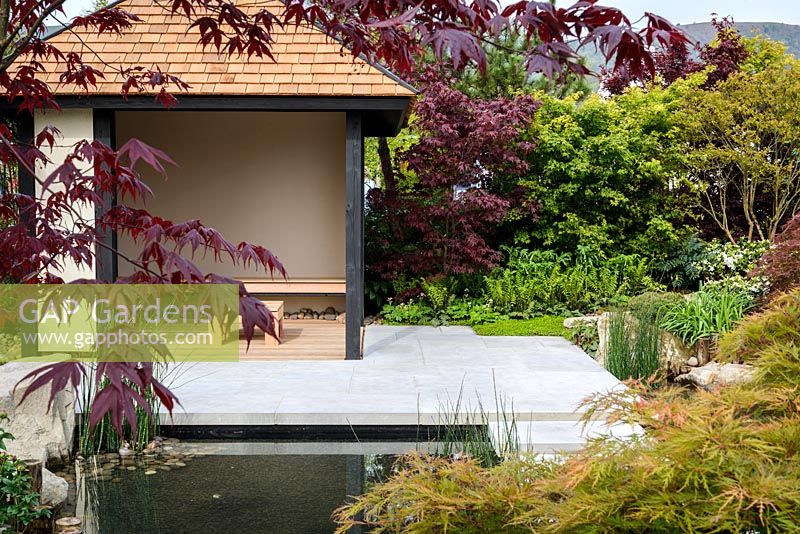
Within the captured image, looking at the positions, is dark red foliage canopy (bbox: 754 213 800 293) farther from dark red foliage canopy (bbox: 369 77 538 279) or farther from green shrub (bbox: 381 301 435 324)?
green shrub (bbox: 381 301 435 324)

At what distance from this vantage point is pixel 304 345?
25.8 ft

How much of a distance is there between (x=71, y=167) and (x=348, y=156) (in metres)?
4.90

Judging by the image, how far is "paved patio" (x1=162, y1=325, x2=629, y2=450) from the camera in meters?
5.14

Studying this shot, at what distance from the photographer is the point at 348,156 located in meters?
7.17

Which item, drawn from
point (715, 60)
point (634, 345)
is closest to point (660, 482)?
point (634, 345)

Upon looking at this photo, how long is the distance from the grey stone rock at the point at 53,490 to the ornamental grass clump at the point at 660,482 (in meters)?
2.08

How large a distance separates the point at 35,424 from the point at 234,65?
3.99m

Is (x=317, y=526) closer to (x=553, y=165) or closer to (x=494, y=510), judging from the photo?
(x=494, y=510)

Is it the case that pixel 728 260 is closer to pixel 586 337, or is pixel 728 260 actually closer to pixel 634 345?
pixel 586 337

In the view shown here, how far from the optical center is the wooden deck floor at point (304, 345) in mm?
7340

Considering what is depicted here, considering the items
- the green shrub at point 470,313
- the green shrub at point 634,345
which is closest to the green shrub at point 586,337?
the green shrub at point 634,345

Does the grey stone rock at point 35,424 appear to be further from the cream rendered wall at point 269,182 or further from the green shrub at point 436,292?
the cream rendered wall at point 269,182

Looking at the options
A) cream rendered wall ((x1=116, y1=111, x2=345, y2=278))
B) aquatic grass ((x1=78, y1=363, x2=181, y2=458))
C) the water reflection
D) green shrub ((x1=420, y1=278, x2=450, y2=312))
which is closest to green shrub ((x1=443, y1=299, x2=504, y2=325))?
green shrub ((x1=420, y1=278, x2=450, y2=312))

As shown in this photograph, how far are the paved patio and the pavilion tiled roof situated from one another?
2357 mm
